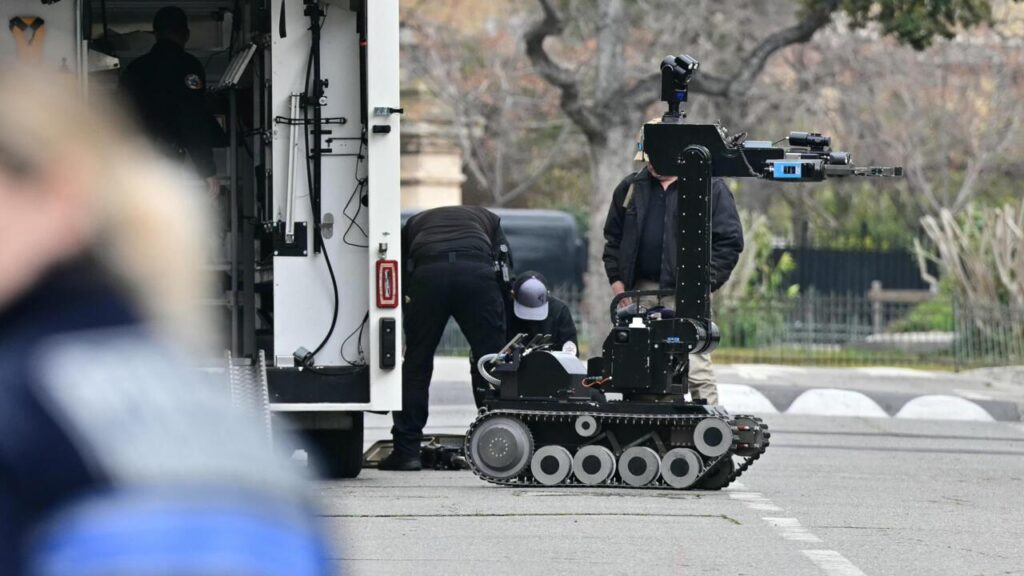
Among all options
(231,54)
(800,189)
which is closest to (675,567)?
(231,54)

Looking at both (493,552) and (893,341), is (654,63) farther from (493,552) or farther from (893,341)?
(493,552)

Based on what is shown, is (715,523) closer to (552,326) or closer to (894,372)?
(552,326)

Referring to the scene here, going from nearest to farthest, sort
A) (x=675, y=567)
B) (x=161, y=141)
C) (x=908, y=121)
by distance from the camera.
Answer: (x=675, y=567) → (x=161, y=141) → (x=908, y=121)

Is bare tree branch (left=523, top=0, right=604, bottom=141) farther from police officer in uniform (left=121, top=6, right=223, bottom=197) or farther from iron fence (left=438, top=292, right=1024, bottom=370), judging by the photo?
police officer in uniform (left=121, top=6, right=223, bottom=197)

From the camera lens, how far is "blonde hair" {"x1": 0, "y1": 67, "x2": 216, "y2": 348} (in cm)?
167

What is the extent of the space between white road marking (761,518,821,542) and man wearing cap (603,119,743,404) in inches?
66.0

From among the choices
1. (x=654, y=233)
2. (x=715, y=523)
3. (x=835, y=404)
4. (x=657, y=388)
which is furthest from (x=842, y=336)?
(x=715, y=523)

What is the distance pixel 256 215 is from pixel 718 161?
2.86 meters

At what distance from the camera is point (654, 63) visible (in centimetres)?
2958

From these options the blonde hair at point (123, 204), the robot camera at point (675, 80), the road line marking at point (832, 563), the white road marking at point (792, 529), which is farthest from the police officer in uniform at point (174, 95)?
the blonde hair at point (123, 204)

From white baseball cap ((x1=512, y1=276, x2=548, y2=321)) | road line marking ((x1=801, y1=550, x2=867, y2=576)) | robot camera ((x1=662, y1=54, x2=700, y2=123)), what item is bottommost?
road line marking ((x1=801, y1=550, x2=867, y2=576))

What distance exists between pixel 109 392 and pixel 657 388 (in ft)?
25.7

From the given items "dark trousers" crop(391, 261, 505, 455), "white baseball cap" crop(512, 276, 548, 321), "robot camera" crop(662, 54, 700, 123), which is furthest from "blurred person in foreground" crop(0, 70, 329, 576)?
"white baseball cap" crop(512, 276, 548, 321)

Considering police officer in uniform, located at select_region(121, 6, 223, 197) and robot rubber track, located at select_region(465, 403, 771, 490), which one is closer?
robot rubber track, located at select_region(465, 403, 771, 490)
